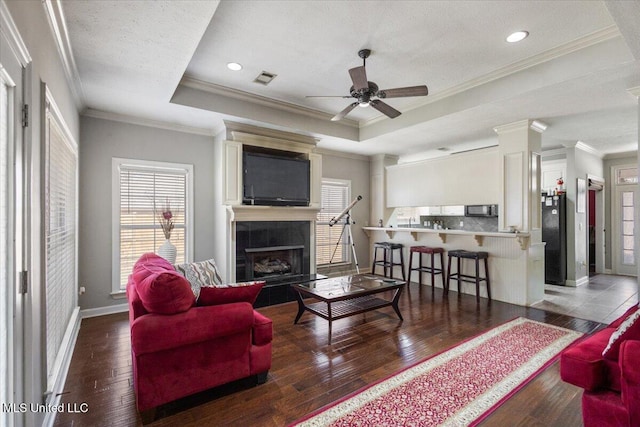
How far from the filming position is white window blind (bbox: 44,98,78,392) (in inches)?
87.0

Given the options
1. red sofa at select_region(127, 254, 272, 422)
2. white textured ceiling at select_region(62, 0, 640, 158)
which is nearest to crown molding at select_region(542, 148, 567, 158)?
white textured ceiling at select_region(62, 0, 640, 158)

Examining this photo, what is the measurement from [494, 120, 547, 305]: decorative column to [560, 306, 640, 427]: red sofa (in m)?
3.06

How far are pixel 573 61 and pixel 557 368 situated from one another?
2855 millimetres

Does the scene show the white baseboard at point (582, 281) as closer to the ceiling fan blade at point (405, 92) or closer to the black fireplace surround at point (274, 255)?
the black fireplace surround at point (274, 255)

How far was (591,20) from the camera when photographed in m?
2.65

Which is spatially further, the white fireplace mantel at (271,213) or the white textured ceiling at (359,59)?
the white fireplace mantel at (271,213)

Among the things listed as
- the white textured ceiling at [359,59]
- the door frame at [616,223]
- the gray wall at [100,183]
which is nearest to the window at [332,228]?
the white textured ceiling at [359,59]

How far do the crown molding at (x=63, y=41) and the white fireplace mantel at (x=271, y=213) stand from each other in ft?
7.09

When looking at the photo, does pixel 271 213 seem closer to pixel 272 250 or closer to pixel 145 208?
pixel 272 250

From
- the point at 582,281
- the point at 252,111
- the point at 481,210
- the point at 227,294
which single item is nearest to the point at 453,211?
the point at 481,210

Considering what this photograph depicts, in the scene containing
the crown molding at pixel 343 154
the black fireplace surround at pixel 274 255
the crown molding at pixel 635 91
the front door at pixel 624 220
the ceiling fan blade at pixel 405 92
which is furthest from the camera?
the front door at pixel 624 220

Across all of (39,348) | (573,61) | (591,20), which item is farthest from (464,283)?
(39,348)

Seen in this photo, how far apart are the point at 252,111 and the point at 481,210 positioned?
515 cm

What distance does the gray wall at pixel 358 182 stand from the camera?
21.4 feet
